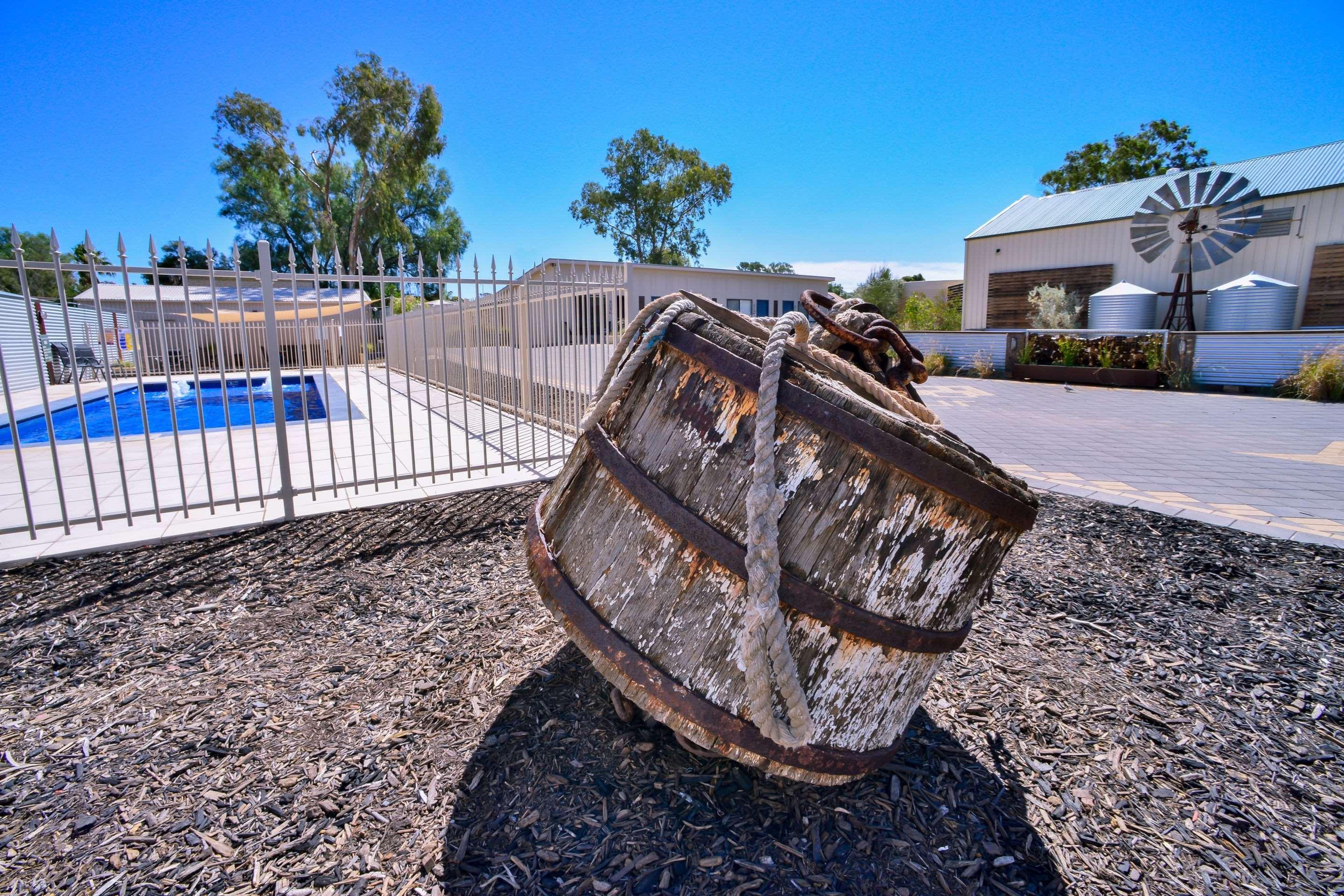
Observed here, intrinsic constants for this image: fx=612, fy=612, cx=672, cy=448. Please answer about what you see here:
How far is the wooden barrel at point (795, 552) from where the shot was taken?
142 centimetres

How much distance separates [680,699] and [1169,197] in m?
22.4

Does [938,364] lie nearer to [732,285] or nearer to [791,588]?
[732,285]

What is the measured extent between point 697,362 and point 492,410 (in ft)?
31.1

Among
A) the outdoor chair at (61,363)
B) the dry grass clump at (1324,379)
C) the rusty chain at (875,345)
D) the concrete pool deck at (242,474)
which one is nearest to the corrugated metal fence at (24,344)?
the outdoor chair at (61,363)

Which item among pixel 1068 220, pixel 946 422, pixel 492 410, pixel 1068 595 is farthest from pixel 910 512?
pixel 1068 220

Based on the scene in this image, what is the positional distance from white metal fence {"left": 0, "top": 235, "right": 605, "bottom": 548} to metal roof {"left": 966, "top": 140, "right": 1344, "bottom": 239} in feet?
64.1

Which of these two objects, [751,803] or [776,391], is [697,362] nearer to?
[776,391]

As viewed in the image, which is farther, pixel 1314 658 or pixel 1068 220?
pixel 1068 220

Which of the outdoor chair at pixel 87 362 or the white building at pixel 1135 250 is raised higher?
the white building at pixel 1135 250

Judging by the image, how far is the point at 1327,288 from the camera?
57.1 feet

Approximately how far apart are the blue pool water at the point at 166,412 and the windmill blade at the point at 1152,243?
21982mm

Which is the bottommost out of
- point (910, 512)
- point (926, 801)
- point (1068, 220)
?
point (926, 801)

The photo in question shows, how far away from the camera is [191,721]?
7.34 feet

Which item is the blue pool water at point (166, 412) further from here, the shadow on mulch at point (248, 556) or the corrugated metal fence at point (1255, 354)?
the corrugated metal fence at point (1255, 354)
